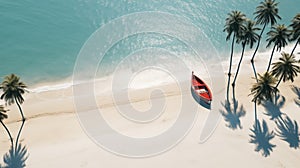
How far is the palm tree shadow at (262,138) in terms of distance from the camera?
49.0 metres

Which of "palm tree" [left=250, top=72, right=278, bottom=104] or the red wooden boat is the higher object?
the red wooden boat

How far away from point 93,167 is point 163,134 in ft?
39.7

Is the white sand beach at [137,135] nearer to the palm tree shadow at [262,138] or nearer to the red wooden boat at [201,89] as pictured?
the palm tree shadow at [262,138]

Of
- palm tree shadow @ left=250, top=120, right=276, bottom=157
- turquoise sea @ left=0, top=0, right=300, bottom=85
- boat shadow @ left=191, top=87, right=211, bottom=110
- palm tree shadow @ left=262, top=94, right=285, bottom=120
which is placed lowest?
palm tree shadow @ left=250, top=120, right=276, bottom=157

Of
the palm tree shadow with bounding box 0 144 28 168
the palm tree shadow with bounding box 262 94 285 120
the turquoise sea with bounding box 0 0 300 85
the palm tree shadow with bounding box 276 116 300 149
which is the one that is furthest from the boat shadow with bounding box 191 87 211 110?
the palm tree shadow with bounding box 0 144 28 168

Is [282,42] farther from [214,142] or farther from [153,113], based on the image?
[153,113]

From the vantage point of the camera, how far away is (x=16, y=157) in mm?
46594

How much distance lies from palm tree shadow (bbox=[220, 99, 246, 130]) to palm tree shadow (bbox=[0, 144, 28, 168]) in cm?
3184

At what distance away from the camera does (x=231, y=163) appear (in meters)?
46.7

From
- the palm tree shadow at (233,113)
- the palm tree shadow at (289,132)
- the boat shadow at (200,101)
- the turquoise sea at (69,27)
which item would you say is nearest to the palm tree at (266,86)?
the palm tree shadow at (233,113)

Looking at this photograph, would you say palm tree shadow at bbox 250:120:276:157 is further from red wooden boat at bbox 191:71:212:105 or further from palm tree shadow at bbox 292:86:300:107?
red wooden boat at bbox 191:71:212:105

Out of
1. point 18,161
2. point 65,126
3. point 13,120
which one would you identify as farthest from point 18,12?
point 18,161

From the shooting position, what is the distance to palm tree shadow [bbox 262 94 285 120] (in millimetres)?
54647

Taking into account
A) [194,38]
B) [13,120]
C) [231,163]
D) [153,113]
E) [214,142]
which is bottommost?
[231,163]
